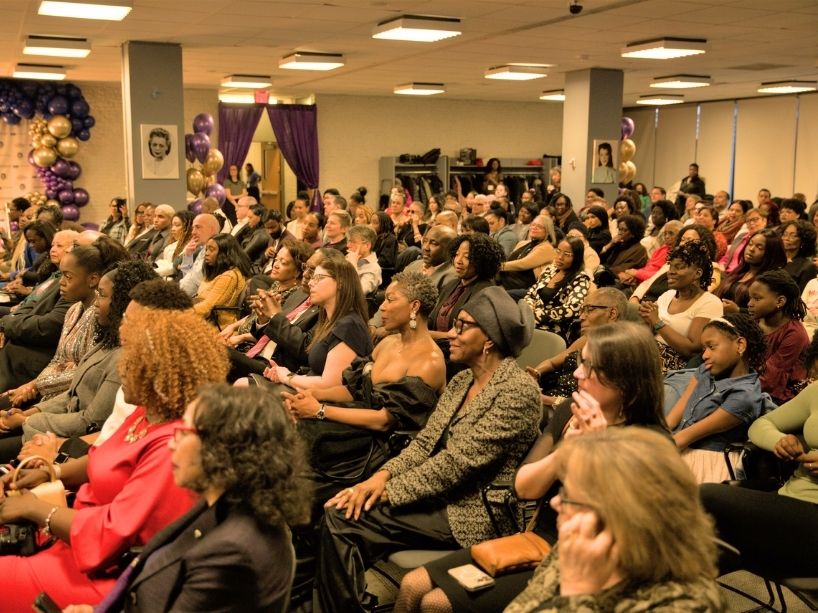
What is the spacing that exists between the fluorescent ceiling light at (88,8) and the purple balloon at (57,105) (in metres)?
6.44

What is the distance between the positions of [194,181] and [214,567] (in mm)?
10483

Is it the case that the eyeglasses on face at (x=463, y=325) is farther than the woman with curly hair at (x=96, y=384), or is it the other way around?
the woman with curly hair at (x=96, y=384)

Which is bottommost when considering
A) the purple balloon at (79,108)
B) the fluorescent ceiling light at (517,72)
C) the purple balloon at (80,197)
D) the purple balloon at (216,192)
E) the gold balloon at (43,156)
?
the purple balloon at (80,197)

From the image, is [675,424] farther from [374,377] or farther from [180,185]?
[180,185]

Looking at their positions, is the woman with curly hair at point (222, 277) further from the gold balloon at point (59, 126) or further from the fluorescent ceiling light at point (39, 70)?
the gold balloon at point (59, 126)

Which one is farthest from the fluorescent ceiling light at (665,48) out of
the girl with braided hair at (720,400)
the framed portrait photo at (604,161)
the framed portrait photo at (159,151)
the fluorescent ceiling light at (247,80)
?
the girl with braided hair at (720,400)

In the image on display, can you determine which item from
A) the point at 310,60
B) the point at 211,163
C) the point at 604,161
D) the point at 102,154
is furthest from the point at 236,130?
the point at 604,161

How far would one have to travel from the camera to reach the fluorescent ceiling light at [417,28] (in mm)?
7238

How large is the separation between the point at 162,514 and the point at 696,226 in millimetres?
3821

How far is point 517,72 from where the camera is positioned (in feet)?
37.6

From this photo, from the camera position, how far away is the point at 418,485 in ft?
8.90

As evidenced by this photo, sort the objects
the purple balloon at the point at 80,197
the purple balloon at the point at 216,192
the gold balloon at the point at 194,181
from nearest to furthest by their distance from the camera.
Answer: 1. the gold balloon at the point at 194,181
2. the purple balloon at the point at 216,192
3. the purple balloon at the point at 80,197

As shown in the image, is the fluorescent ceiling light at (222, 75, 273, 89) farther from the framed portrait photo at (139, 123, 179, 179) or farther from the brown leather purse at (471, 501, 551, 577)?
the brown leather purse at (471, 501, 551, 577)

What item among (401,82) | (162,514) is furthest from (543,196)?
(162,514)
